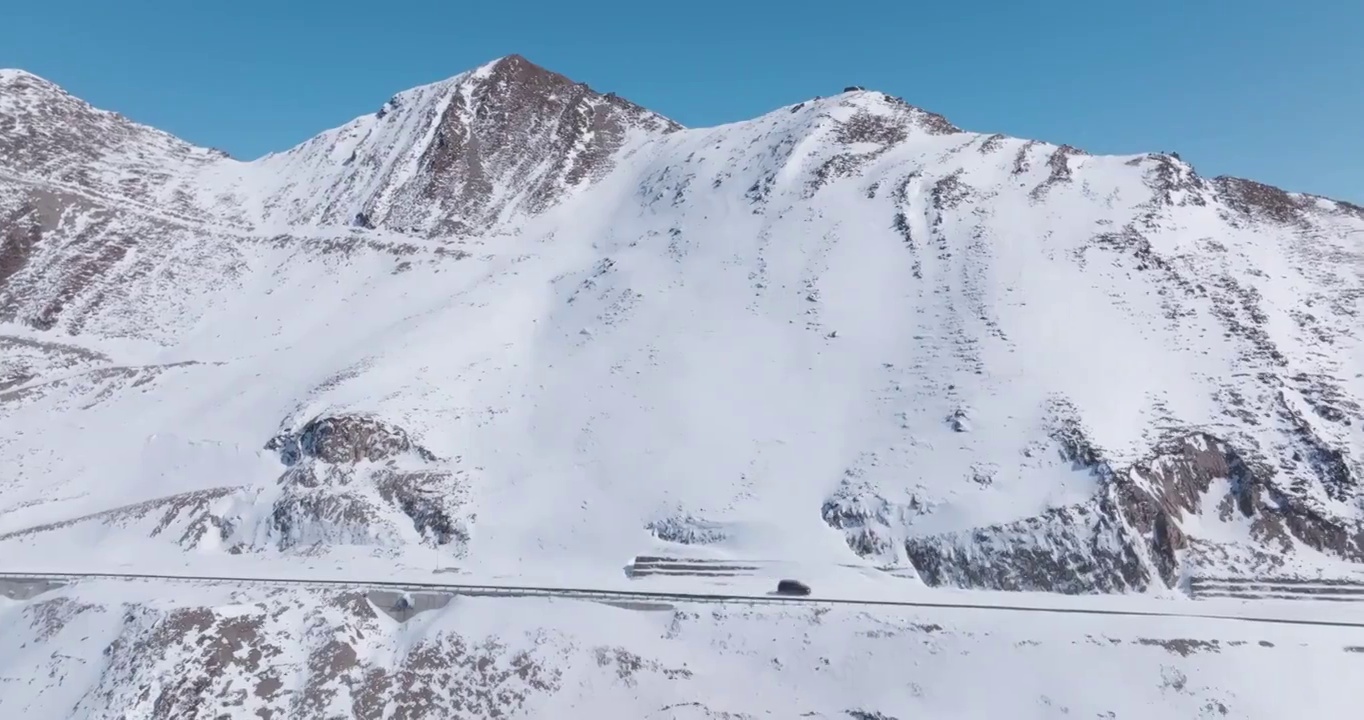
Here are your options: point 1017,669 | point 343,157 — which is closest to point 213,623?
point 1017,669

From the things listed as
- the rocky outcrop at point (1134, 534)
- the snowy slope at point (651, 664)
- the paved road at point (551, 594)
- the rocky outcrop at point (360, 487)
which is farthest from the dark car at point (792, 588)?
the rocky outcrop at point (360, 487)

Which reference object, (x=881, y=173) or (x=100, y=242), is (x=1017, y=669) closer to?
(x=881, y=173)

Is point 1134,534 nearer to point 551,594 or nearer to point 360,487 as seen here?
point 551,594

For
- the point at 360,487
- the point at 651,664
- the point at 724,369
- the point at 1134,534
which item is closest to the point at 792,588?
the point at 651,664

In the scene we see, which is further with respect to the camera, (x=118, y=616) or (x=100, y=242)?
(x=100, y=242)

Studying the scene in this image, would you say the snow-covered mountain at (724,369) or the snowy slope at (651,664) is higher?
the snow-covered mountain at (724,369)

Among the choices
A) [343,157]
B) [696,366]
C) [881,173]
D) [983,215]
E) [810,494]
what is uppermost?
[343,157]

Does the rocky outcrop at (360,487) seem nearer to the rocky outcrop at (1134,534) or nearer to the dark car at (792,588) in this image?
the dark car at (792,588)
